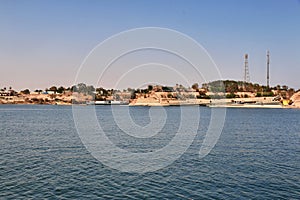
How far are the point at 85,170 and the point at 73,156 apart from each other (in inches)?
249

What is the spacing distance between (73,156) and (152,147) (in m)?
11.0

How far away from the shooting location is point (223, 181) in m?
24.7

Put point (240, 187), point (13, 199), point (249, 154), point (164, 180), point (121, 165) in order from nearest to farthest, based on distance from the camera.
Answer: point (13, 199)
point (240, 187)
point (164, 180)
point (121, 165)
point (249, 154)

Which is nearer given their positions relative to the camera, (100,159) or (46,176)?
(46,176)

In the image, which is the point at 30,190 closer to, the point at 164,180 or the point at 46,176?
the point at 46,176

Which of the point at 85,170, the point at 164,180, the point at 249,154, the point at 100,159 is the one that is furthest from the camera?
the point at 249,154

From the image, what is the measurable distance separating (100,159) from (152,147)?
10.1m

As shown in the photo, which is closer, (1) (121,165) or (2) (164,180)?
(2) (164,180)

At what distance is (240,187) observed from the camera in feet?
76.3

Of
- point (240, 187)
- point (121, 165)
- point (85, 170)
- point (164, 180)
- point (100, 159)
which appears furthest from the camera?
point (100, 159)

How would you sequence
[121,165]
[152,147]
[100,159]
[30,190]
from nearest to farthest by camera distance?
[30,190] < [121,165] < [100,159] < [152,147]


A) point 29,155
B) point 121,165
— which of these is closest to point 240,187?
point 121,165

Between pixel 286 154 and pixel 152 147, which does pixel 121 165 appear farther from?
pixel 286 154


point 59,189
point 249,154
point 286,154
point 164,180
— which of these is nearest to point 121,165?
point 164,180
